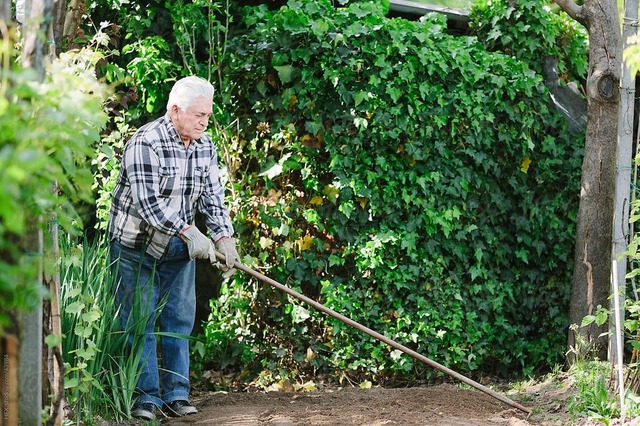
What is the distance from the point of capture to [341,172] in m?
5.21

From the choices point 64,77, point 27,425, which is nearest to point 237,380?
point 27,425

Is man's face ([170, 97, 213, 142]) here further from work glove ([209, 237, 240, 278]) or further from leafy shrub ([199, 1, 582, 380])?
leafy shrub ([199, 1, 582, 380])

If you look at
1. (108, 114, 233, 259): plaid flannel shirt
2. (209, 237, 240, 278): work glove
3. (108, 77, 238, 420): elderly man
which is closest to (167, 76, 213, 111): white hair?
(108, 77, 238, 420): elderly man

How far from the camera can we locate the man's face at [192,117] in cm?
420

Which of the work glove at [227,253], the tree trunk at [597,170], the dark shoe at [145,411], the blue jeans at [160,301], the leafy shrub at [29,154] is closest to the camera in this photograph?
the leafy shrub at [29,154]

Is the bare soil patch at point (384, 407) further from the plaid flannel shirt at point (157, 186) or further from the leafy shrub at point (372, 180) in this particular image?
the plaid flannel shirt at point (157, 186)

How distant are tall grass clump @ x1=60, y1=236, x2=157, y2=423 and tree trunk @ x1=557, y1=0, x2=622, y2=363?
2733 mm

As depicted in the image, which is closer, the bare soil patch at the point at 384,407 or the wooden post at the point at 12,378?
the wooden post at the point at 12,378

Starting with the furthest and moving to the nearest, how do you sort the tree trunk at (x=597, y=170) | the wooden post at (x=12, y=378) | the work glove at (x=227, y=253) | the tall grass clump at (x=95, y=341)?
1. the tree trunk at (x=597, y=170)
2. the work glove at (x=227, y=253)
3. the tall grass clump at (x=95, y=341)
4. the wooden post at (x=12, y=378)

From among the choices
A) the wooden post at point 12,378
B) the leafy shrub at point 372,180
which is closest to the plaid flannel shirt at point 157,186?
the leafy shrub at point 372,180

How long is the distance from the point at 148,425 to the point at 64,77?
2260mm

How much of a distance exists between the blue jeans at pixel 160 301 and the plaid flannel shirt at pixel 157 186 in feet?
0.29

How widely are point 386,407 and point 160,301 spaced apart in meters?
1.33

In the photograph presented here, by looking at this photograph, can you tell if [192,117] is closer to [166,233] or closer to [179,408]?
[166,233]
